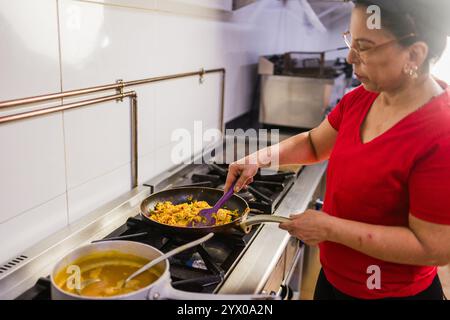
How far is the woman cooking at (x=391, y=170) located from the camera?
0.79 m

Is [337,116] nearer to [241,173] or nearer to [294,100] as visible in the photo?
[241,173]

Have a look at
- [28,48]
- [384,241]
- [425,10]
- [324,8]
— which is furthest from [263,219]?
[324,8]

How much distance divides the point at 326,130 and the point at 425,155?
39 cm

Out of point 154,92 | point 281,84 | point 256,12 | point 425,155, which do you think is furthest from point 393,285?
point 256,12

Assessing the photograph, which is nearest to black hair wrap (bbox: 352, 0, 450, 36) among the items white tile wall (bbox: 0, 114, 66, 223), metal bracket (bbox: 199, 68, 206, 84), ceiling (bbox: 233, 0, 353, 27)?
white tile wall (bbox: 0, 114, 66, 223)

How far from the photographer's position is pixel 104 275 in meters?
0.89

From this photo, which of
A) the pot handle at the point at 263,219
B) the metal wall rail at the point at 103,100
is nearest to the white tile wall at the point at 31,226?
the metal wall rail at the point at 103,100

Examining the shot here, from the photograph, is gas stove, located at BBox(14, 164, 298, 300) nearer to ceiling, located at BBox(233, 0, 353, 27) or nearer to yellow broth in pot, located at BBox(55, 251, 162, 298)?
yellow broth in pot, located at BBox(55, 251, 162, 298)

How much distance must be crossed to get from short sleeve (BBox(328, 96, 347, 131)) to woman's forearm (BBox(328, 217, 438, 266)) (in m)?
0.35

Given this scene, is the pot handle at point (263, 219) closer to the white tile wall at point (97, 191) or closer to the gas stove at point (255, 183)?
the gas stove at point (255, 183)

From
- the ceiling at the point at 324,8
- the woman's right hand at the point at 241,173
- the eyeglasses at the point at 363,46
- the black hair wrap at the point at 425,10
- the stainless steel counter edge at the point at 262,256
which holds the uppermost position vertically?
the ceiling at the point at 324,8

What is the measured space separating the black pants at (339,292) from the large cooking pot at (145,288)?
0.99 ft

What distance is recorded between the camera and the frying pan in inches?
40.7

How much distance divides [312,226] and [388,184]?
0.17m
